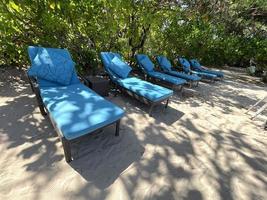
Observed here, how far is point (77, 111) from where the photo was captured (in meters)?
2.72

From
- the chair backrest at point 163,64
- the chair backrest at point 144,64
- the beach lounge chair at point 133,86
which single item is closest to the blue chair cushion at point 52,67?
the beach lounge chair at point 133,86

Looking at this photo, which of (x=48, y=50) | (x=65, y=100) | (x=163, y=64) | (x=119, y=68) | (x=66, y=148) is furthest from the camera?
(x=163, y=64)

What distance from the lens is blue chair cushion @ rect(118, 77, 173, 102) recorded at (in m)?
3.98

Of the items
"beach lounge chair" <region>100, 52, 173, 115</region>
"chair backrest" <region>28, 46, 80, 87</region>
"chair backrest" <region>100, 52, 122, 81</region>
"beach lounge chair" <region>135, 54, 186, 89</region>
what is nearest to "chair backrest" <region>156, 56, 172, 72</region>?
"beach lounge chair" <region>135, 54, 186, 89</region>

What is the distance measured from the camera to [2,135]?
294 centimetres

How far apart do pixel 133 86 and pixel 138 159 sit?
2.19 meters

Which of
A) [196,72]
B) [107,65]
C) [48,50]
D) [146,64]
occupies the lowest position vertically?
[196,72]

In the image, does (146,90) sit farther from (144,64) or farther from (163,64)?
(163,64)

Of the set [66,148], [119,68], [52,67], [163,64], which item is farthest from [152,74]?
[66,148]

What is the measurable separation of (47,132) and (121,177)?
65.2 inches

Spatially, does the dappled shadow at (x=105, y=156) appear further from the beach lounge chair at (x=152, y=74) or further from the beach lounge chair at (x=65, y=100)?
the beach lounge chair at (x=152, y=74)

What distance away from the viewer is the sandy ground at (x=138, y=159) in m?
2.19

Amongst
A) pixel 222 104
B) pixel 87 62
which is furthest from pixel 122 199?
pixel 87 62

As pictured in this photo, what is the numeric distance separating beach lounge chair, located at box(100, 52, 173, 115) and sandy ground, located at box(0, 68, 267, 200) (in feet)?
1.41
